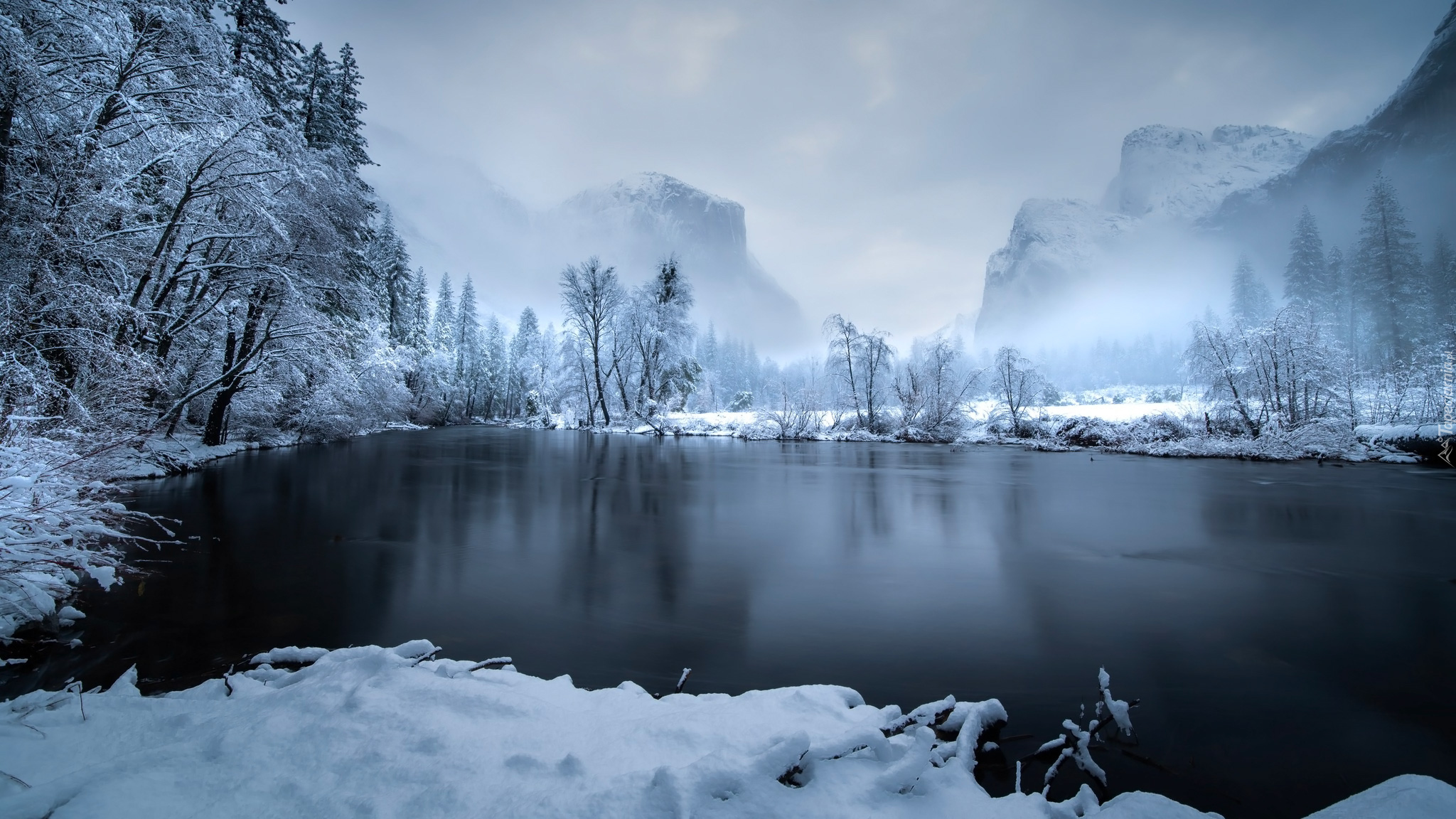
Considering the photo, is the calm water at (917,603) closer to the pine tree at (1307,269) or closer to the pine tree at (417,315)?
the pine tree at (417,315)

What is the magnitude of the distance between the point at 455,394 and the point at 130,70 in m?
42.1

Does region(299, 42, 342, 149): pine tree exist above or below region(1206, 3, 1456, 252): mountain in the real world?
below

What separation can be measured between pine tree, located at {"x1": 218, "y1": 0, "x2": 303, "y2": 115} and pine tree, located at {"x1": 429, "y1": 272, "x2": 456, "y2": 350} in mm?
27590

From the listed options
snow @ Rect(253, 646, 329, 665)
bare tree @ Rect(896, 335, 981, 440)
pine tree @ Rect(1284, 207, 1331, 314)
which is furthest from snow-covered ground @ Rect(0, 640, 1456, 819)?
pine tree @ Rect(1284, 207, 1331, 314)

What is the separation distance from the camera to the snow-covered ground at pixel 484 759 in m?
1.66

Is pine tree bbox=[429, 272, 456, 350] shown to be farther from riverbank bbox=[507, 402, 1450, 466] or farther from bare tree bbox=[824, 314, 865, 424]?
bare tree bbox=[824, 314, 865, 424]

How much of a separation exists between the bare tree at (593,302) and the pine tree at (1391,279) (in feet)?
151

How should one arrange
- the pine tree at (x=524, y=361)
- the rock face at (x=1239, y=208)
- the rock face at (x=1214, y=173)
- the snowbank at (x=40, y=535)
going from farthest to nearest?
the rock face at (x=1214, y=173) → the pine tree at (x=524, y=361) → the rock face at (x=1239, y=208) → the snowbank at (x=40, y=535)

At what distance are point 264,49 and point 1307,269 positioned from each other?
2317 inches

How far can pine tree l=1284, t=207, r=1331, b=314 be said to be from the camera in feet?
116

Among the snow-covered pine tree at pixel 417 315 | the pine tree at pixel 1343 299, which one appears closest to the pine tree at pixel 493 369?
the snow-covered pine tree at pixel 417 315

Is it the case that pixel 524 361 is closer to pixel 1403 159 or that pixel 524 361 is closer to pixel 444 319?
pixel 444 319

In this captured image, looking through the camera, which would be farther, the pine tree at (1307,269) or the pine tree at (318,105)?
the pine tree at (1307,269)

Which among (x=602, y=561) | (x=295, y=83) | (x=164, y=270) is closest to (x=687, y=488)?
(x=602, y=561)
